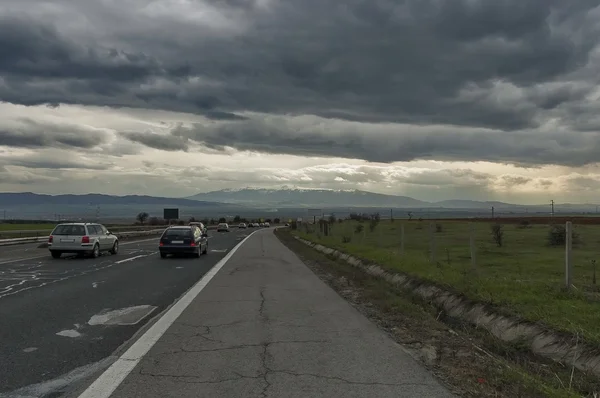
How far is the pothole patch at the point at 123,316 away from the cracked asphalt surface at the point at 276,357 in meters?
0.81

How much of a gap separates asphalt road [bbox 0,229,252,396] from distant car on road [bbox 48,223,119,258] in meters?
4.08

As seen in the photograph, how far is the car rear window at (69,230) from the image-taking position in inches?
1038

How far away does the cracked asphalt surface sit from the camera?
5.99 metres

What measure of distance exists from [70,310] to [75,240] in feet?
52.7

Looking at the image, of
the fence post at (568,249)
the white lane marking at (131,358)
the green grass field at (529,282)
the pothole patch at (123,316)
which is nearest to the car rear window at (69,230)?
the green grass field at (529,282)

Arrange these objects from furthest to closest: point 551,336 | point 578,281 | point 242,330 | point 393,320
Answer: point 578,281 < point 393,320 < point 242,330 < point 551,336

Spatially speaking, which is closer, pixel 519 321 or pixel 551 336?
pixel 551 336

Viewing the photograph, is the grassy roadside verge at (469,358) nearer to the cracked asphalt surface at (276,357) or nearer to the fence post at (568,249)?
the cracked asphalt surface at (276,357)

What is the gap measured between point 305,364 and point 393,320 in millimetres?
3694

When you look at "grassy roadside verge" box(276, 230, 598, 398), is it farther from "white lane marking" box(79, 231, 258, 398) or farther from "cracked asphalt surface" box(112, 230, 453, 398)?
"white lane marking" box(79, 231, 258, 398)

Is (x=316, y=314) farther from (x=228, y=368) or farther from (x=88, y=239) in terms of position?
(x=88, y=239)

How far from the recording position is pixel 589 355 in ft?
23.8

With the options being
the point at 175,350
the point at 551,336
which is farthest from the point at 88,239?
the point at 551,336

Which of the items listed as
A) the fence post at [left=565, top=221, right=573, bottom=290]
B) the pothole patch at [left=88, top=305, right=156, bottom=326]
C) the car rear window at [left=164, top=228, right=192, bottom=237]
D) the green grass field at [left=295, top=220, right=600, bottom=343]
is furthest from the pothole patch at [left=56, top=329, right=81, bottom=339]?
the car rear window at [left=164, top=228, right=192, bottom=237]
